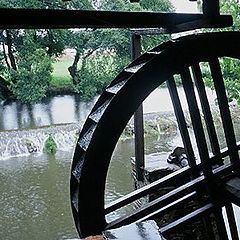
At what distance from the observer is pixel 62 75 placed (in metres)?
8.38

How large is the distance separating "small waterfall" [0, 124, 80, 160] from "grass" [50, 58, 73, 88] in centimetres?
141

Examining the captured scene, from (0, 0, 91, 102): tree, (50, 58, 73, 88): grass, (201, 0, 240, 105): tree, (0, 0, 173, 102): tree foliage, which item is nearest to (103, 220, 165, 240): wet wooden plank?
(201, 0, 240, 105): tree

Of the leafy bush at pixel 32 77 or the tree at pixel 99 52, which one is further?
the leafy bush at pixel 32 77

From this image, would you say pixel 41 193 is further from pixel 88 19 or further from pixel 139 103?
pixel 88 19

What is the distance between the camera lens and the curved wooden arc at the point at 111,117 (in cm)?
207

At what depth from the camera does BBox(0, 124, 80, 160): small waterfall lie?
6.48 meters

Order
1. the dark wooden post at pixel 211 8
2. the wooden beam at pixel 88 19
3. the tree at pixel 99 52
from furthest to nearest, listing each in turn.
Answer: the tree at pixel 99 52, the dark wooden post at pixel 211 8, the wooden beam at pixel 88 19

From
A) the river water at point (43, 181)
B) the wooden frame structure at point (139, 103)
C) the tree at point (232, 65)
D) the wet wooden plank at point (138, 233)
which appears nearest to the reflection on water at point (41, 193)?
the river water at point (43, 181)

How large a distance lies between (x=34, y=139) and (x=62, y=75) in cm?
201

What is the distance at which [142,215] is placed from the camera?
218cm

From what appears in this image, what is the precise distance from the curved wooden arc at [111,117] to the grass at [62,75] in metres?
6.22

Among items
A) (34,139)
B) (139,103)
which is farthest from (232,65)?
(34,139)

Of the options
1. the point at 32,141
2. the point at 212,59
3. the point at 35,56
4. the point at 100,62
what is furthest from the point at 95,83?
the point at 212,59

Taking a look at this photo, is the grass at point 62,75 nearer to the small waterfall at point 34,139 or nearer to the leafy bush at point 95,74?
the leafy bush at point 95,74
